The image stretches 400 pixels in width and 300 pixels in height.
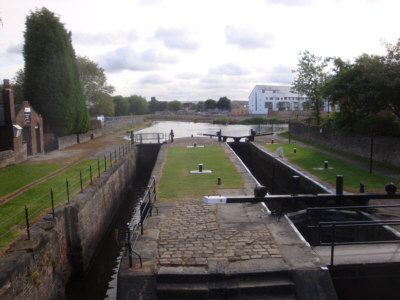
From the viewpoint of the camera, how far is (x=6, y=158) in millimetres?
18281

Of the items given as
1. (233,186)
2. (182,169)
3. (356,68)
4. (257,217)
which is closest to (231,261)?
(257,217)

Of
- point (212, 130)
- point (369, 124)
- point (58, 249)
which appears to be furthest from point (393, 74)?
point (212, 130)

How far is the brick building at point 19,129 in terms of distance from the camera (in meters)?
19.8

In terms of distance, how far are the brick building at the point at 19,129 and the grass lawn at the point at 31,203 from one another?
200 inches

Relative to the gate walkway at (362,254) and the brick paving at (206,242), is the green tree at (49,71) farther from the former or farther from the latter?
the gate walkway at (362,254)

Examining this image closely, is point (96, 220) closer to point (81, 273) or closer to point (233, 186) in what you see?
point (81, 273)

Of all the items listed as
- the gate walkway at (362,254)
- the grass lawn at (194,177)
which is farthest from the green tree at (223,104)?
the gate walkway at (362,254)

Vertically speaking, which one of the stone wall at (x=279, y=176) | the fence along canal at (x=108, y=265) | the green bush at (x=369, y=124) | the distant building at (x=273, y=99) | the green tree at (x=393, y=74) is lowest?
the fence along canal at (x=108, y=265)

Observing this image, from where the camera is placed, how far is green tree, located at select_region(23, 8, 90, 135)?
27.8m

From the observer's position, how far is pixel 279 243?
784cm

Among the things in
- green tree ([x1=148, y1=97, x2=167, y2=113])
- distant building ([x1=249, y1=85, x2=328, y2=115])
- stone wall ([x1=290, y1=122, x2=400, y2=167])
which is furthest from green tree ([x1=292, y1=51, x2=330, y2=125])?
green tree ([x1=148, y1=97, x2=167, y2=113])

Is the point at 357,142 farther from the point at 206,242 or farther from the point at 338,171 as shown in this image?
the point at 206,242

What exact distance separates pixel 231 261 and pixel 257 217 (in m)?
2.83

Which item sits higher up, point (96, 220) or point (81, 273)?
point (96, 220)
